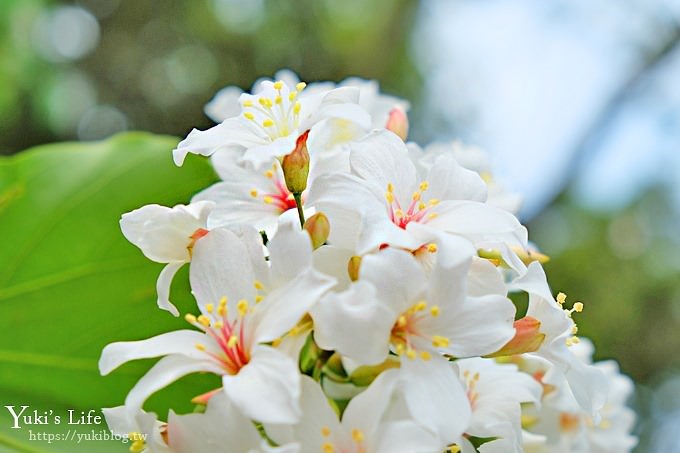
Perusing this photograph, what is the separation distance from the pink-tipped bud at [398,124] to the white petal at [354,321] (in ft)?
0.84

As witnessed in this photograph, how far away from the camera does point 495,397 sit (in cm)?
58

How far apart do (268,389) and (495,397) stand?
0.67 feet

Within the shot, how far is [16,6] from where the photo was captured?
195cm

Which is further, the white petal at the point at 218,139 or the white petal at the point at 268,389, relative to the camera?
the white petal at the point at 218,139

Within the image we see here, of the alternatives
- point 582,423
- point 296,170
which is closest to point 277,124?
point 296,170

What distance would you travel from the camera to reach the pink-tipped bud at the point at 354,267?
1.62 feet

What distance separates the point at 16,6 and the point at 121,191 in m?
1.37

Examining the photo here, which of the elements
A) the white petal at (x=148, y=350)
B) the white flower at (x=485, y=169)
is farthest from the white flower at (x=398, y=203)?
the white flower at (x=485, y=169)

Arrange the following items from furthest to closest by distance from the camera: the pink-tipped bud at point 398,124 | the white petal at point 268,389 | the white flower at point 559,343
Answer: the pink-tipped bud at point 398,124, the white flower at point 559,343, the white petal at point 268,389

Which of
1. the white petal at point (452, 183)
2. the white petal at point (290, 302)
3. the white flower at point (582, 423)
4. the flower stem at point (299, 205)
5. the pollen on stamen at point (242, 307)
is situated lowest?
the white flower at point (582, 423)

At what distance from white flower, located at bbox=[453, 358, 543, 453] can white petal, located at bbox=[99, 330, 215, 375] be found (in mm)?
158

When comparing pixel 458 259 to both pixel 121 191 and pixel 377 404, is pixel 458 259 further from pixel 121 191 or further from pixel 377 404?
pixel 121 191

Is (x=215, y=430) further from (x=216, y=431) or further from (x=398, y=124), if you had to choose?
(x=398, y=124)

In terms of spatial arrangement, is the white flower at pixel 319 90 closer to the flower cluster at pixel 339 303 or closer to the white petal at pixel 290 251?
the flower cluster at pixel 339 303
